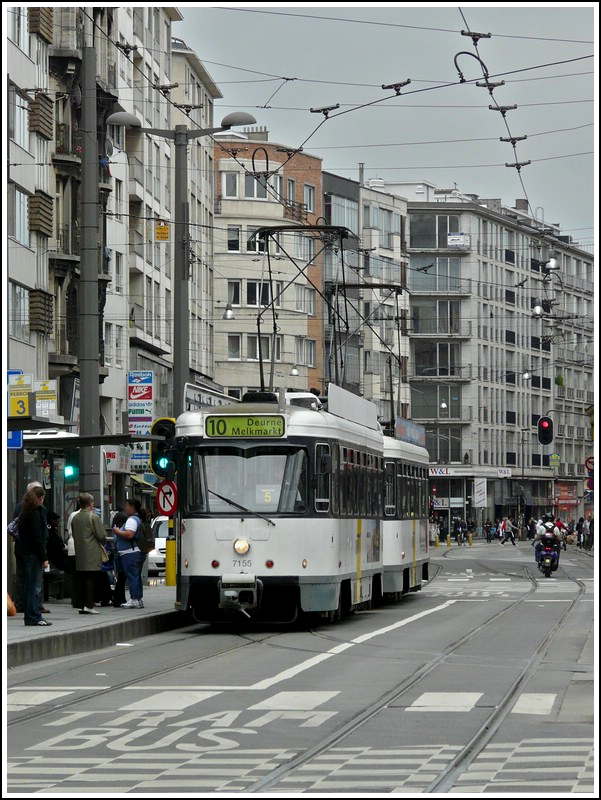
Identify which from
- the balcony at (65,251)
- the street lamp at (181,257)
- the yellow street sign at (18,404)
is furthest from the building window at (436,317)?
the yellow street sign at (18,404)

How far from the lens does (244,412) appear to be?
24031mm

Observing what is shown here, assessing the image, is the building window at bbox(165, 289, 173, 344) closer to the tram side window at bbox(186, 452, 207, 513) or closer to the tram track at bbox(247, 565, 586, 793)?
the tram side window at bbox(186, 452, 207, 513)

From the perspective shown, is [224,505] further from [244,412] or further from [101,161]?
[101,161]

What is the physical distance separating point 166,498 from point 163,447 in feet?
9.18

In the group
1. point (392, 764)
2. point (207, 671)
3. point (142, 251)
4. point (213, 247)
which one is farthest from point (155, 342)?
point (392, 764)

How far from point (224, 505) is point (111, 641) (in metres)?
2.64

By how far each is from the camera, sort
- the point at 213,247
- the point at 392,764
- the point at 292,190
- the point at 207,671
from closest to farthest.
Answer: the point at 392,764, the point at 207,671, the point at 213,247, the point at 292,190

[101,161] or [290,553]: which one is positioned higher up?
[101,161]

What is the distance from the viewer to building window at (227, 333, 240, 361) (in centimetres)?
8986

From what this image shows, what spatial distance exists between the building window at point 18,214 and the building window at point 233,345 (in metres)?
41.2

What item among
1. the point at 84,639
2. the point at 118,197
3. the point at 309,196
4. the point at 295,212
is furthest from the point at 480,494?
the point at 84,639

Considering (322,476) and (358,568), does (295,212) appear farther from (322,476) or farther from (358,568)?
(322,476)

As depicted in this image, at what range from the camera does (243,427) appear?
23891 mm

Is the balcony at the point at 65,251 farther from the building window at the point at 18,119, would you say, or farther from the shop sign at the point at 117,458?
the shop sign at the point at 117,458
